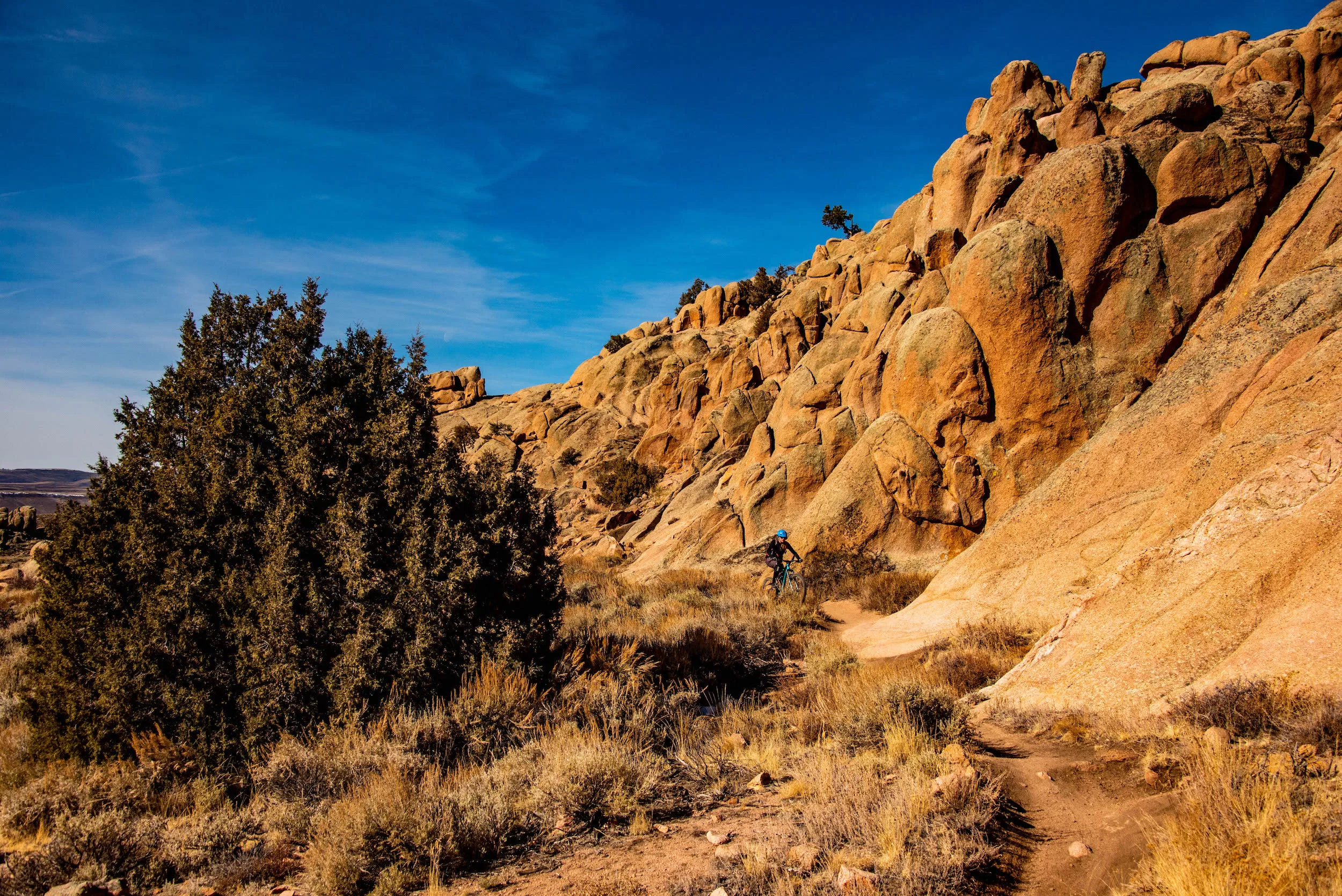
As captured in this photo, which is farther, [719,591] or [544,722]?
[719,591]

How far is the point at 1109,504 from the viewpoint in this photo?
10688 millimetres

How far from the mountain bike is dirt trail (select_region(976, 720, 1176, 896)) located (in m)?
9.99

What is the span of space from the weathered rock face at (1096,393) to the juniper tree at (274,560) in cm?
631

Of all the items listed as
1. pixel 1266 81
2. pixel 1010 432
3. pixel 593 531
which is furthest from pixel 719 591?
pixel 1266 81

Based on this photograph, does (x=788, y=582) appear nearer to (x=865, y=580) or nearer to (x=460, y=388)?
(x=865, y=580)

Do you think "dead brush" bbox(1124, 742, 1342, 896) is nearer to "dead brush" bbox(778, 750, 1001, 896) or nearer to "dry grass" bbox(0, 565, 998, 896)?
"dead brush" bbox(778, 750, 1001, 896)

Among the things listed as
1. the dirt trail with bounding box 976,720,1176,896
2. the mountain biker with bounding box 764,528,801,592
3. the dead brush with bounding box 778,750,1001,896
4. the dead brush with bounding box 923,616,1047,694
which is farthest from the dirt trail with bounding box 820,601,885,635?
the dead brush with bounding box 778,750,1001,896

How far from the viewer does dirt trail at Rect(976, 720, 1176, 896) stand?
3.77 m

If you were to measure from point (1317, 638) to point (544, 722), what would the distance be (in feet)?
22.3

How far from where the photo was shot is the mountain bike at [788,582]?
51.9ft

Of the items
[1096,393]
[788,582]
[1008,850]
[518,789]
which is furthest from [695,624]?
[1096,393]

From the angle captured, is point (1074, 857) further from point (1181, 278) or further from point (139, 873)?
point (1181, 278)

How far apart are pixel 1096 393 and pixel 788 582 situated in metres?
8.33

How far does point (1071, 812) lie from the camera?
14.7ft
